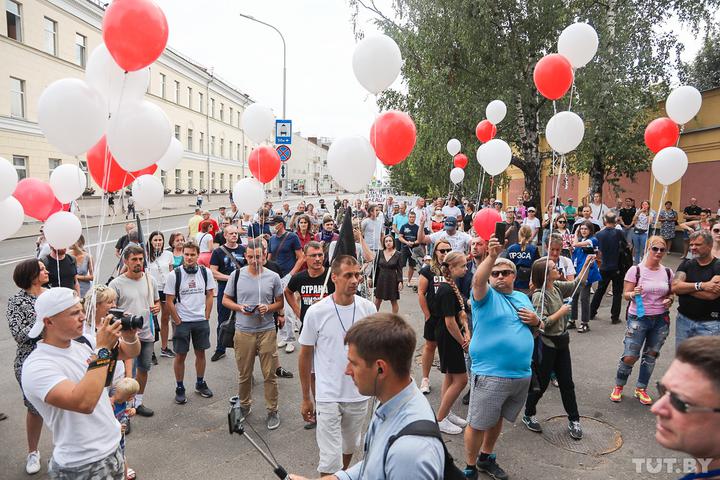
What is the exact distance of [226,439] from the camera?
4.17 meters

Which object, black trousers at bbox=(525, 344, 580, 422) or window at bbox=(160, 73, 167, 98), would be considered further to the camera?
window at bbox=(160, 73, 167, 98)

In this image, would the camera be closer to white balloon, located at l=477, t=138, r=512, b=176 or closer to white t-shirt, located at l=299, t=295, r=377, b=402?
white t-shirt, located at l=299, t=295, r=377, b=402

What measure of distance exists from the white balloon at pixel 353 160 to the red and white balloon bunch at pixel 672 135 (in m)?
3.95

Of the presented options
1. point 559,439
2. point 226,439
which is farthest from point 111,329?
point 559,439

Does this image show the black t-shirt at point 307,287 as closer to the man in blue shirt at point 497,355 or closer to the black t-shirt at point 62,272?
the man in blue shirt at point 497,355

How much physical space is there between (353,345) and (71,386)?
1.55 metres

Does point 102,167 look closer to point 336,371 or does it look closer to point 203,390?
point 203,390

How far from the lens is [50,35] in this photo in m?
24.2

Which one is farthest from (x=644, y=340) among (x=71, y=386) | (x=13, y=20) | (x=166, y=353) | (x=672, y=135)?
(x=13, y=20)

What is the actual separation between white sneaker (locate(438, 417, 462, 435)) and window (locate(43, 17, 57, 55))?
93.9ft

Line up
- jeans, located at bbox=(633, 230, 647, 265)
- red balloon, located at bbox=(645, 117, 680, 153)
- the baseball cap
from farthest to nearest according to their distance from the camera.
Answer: jeans, located at bbox=(633, 230, 647, 265), red balloon, located at bbox=(645, 117, 680, 153), the baseball cap

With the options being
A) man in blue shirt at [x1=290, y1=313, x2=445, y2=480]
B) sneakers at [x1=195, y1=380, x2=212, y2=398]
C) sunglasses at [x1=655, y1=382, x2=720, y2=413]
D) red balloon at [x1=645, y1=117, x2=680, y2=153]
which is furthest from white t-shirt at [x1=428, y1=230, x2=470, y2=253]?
sunglasses at [x1=655, y1=382, x2=720, y2=413]

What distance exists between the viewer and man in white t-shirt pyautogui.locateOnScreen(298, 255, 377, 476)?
10.3 ft

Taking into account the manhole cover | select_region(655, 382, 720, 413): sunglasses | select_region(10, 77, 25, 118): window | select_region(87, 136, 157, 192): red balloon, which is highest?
select_region(10, 77, 25, 118): window
